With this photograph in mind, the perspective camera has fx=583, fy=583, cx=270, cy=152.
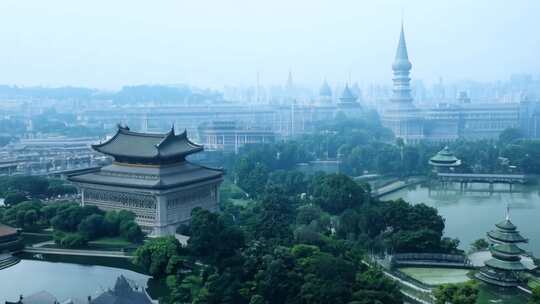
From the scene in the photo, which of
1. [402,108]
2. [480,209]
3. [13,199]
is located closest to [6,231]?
[13,199]

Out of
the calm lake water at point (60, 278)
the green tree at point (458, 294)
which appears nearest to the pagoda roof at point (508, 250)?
the green tree at point (458, 294)

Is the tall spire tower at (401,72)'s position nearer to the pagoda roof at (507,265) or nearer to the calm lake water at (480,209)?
the calm lake water at (480,209)

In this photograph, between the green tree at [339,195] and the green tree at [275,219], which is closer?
the green tree at [275,219]

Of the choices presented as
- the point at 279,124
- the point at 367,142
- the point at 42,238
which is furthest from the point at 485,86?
the point at 42,238

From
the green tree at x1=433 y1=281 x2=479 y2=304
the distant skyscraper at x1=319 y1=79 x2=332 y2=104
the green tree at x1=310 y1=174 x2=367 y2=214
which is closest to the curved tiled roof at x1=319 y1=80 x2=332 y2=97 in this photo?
the distant skyscraper at x1=319 y1=79 x2=332 y2=104

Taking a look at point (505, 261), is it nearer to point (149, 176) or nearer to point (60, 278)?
point (60, 278)

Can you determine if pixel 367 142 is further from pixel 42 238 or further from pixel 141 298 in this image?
pixel 141 298
